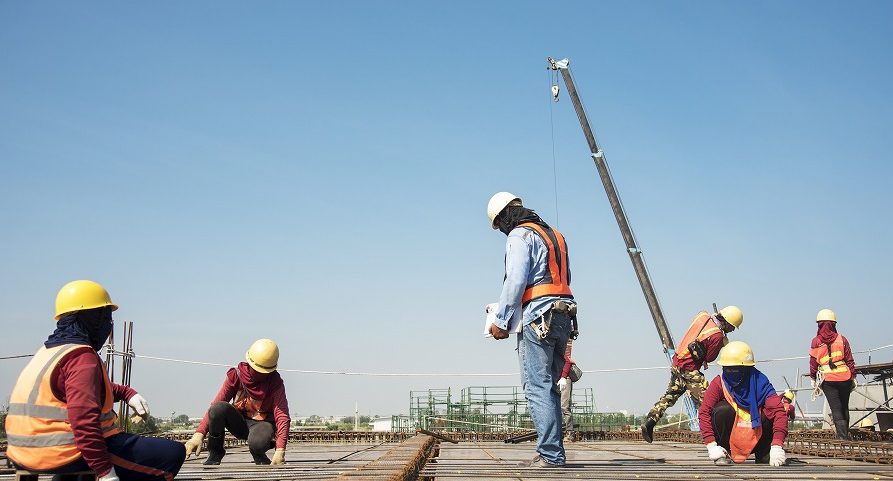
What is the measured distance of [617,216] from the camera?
21625 mm

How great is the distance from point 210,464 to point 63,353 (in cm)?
362

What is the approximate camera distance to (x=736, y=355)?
282 inches

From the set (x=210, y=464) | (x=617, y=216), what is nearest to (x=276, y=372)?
(x=210, y=464)

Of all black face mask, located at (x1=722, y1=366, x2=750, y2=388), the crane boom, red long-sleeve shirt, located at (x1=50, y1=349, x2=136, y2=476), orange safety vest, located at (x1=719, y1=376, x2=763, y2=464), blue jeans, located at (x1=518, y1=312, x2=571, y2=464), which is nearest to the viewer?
red long-sleeve shirt, located at (x1=50, y1=349, x2=136, y2=476)

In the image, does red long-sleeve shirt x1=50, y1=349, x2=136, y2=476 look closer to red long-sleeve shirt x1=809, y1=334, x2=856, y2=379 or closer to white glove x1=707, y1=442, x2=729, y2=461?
white glove x1=707, y1=442, x2=729, y2=461

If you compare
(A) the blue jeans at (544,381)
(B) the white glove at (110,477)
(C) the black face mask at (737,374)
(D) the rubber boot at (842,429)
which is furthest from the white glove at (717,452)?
(D) the rubber boot at (842,429)

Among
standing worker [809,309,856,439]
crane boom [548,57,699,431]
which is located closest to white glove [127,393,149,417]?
standing worker [809,309,856,439]

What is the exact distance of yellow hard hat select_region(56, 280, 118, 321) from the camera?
421 cm

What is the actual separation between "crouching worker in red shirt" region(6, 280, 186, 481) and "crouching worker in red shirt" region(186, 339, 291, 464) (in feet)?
10.6

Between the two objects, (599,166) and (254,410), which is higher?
(599,166)

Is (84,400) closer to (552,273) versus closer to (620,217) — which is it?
(552,273)

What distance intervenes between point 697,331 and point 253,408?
6.10 metres

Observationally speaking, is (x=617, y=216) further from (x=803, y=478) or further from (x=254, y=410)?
(x=803, y=478)

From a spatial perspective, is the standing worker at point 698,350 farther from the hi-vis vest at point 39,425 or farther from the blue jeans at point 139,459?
the hi-vis vest at point 39,425
